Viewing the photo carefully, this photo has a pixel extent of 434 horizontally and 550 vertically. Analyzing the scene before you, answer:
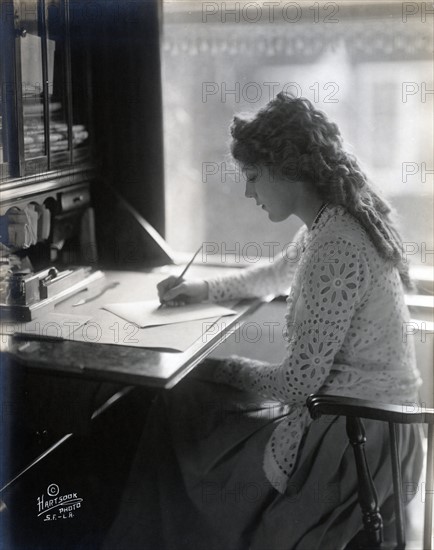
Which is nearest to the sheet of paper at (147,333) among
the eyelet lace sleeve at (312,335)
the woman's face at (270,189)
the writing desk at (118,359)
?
the writing desk at (118,359)

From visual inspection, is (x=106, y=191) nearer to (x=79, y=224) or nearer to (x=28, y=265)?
(x=79, y=224)

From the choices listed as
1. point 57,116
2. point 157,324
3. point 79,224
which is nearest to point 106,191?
point 79,224

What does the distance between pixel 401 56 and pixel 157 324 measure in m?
1.23

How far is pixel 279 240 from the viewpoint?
258 cm

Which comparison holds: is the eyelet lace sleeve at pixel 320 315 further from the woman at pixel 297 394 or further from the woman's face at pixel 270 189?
the woman's face at pixel 270 189

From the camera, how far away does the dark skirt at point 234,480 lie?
160cm

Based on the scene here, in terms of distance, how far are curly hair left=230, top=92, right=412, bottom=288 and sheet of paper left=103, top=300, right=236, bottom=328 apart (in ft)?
1.54

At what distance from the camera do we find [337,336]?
1589mm

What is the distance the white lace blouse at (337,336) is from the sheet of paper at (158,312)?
0.26 metres

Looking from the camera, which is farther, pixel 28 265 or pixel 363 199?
pixel 28 265

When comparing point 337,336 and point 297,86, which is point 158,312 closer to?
point 337,336

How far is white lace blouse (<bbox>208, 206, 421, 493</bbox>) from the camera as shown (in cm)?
158

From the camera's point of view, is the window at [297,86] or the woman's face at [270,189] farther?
the window at [297,86]

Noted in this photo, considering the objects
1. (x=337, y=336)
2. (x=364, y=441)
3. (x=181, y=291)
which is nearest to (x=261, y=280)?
(x=181, y=291)
